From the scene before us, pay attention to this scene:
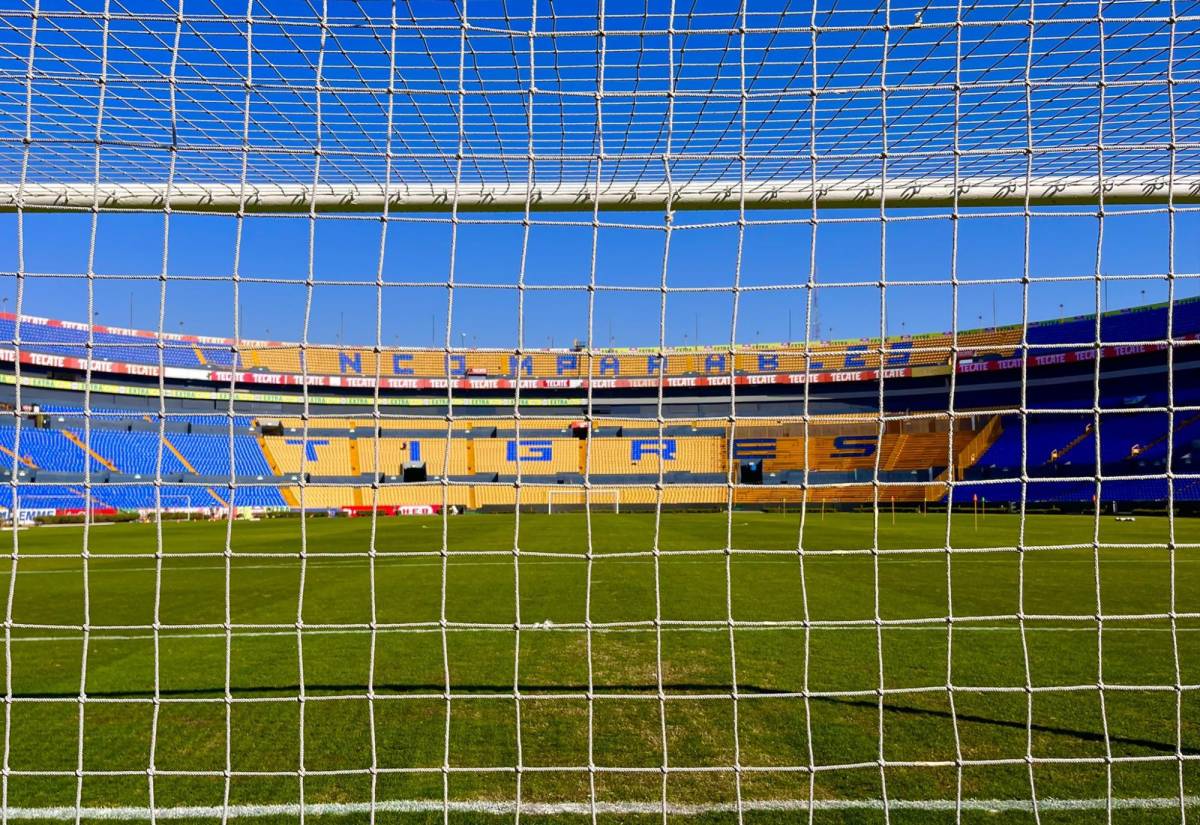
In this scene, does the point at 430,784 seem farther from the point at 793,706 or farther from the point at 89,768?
the point at 793,706

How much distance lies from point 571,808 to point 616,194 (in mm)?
2650

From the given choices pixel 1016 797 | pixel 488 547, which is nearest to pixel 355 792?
pixel 1016 797

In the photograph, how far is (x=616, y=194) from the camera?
3.52m

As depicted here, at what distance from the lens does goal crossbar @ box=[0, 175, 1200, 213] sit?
11.3ft

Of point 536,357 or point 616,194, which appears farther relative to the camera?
point 536,357

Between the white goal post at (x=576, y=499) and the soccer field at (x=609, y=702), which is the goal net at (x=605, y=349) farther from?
the white goal post at (x=576, y=499)

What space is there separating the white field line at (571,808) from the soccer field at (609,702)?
15 millimetres

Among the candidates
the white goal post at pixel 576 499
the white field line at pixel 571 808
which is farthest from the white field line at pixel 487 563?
the white goal post at pixel 576 499

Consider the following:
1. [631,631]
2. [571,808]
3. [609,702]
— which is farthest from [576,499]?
[571,808]

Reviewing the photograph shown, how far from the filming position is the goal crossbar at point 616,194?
11.3 feet

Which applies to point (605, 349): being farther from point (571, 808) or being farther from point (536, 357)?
point (536, 357)

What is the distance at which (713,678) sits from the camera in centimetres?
487

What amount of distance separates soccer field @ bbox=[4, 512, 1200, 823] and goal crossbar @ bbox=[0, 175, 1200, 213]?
1.55 metres

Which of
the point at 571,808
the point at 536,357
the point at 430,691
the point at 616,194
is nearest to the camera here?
the point at 571,808
